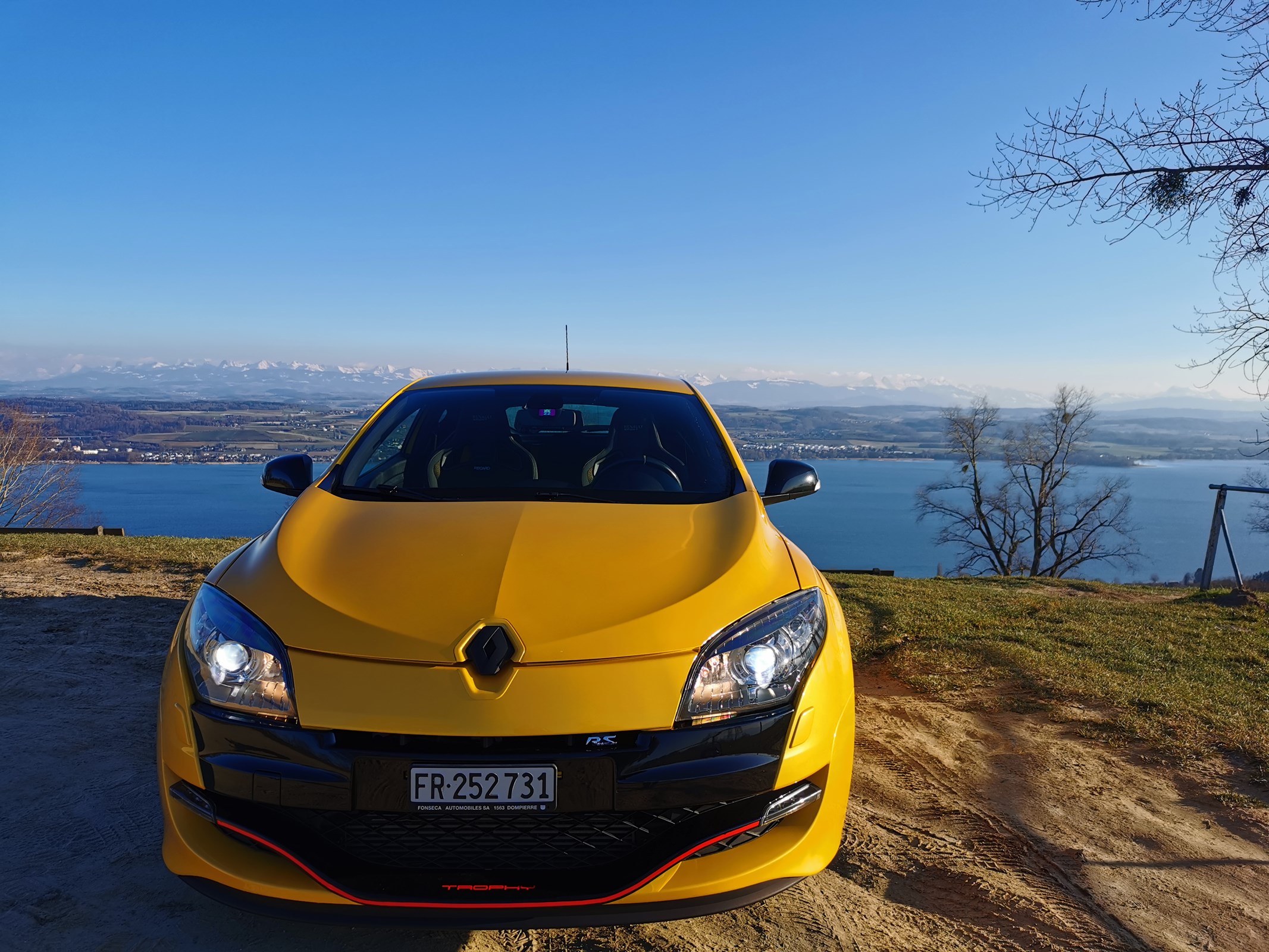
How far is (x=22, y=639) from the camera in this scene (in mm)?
5000

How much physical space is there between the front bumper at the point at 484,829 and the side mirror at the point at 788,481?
1.42 meters

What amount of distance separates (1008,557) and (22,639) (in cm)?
3517

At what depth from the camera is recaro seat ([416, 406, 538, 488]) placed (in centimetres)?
308

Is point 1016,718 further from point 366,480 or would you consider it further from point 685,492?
point 366,480

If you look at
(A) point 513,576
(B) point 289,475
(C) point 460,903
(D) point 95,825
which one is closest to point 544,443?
(B) point 289,475

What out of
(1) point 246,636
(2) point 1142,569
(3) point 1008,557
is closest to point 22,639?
(1) point 246,636

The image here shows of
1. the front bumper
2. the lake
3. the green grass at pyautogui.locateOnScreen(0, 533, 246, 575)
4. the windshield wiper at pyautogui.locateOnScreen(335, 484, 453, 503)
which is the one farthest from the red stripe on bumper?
the lake

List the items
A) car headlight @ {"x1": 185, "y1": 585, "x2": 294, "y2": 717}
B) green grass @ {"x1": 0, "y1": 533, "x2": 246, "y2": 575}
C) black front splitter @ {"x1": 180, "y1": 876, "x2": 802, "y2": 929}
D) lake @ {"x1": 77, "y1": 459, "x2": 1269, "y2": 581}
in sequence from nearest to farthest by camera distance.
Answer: black front splitter @ {"x1": 180, "y1": 876, "x2": 802, "y2": 929}, car headlight @ {"x1": 185, "y1": 585, "x2": 294, "y2": 717}, green grass @ {"x1": 0, "y1": 533, "x2": 246, "y2": 575}, lake @ {"x1": 77, "y1": 459, "x2": 1269, "y2": 581}

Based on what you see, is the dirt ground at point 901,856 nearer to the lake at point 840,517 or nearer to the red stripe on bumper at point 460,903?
the red stripe on bumper at point 460,903

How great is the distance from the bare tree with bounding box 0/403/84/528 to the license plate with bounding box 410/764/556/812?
4187 centimetres

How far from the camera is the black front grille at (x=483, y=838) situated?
178 centimetres

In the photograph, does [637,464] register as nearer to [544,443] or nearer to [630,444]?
[630,444]

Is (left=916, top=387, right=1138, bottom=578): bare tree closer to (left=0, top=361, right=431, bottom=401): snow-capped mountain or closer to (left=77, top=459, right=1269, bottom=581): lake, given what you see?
(left=77, top=459, right=1269, bottom=581): lake

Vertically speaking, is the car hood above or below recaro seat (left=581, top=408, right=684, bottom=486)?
below
